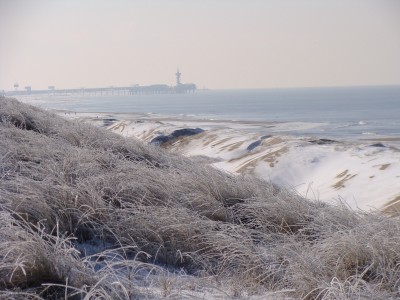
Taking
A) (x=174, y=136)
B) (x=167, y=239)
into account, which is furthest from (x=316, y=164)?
(x=167, y=239)

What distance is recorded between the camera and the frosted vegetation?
3.34m

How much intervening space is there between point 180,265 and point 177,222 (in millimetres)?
511

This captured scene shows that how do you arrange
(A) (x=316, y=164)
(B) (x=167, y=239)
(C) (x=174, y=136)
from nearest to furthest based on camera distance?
1. (B) (x=167, y=239)
2. (A) (x=316, y=164)
3. (C) (x=174, y=136)

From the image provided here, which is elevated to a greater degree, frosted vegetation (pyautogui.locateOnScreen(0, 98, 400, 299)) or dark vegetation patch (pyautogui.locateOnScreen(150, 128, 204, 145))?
frosted vegetation (pyautogui.locateOnScreen(0, 98, 400, 299))

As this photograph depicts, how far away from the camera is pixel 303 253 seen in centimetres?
405

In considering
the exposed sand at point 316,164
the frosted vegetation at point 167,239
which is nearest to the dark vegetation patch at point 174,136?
the exposed sand at point 316,164

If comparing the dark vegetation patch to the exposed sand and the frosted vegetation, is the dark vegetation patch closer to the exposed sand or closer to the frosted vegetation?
the exposed sand

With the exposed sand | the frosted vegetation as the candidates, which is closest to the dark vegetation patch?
the exposed sand

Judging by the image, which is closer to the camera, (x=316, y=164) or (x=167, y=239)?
(x=167, y=239)

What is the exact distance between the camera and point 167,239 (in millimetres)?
4637

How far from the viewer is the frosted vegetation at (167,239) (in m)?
3.34

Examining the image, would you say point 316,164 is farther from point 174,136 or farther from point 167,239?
point 167,239

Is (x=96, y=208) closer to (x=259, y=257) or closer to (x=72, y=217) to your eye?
(x=72, y=217)

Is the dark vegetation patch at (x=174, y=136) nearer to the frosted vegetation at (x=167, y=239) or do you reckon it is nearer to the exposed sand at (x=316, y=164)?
the exposed sand at (x=316, y=164)
